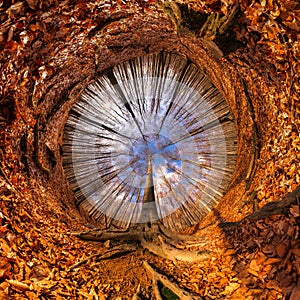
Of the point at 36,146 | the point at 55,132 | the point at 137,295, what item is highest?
the point at 55,132

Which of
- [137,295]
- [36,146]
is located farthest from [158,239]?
[36,146]

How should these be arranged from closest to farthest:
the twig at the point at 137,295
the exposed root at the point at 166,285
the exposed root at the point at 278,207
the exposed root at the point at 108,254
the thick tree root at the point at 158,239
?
the exposed root at the point at 278,207 < the exposed root at the point at 166,285 < the twig at the point at 137,295 < the exposed root at the point at 108,254 < the thick tree root at the point at 158,239

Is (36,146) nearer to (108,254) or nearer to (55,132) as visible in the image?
(55,132)

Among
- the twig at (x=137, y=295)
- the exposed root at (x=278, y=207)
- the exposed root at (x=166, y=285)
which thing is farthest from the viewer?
the twig at (x=137, y=295)

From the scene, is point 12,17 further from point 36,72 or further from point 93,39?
point 93,39

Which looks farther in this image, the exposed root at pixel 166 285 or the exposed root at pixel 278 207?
the exposed root at pixel 166 285

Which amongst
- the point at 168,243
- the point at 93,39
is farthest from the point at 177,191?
the point at 93,39

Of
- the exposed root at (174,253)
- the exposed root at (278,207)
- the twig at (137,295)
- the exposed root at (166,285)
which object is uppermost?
the exposed root at (278,207)

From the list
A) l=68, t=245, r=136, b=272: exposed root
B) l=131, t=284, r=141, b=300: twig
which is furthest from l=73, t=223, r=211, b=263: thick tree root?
l=131, t=284, r=141, b=300: twig

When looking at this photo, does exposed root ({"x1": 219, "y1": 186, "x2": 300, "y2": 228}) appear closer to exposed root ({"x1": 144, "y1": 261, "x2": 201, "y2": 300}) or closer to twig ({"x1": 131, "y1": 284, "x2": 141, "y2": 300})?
exposed root ({"x1": 144, "y1": 261, "x2": 201, "y2": 300})

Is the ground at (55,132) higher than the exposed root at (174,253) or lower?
higher

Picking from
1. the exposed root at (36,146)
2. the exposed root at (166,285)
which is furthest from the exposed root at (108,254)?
the exposed root at (36,146)

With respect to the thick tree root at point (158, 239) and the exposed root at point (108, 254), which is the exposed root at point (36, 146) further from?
the exposed root at point (108, 254)
